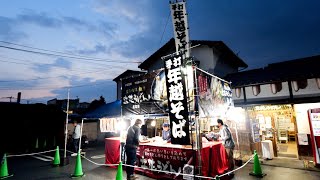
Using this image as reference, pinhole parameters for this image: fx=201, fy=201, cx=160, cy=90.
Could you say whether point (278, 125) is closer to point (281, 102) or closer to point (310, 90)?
point (310, 90)

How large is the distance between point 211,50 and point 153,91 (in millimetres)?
12792

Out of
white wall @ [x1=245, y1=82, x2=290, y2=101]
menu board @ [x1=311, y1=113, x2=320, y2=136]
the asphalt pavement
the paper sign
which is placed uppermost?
white wall @ [x1=245, y1=82, x2=290, y2=101]

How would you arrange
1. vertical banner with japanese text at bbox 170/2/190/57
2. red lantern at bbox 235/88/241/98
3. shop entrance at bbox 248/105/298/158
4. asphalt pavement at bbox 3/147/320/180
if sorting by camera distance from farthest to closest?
red lantern at bbox 235/88/241/98 < shop entrance at bbox 248/105/298/158 < vertical banner with japanese text at bbox 170/2/190/57 < asphalt pavement at bbox 3/147/320/180

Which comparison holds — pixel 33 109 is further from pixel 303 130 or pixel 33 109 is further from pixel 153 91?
pixel 303 130

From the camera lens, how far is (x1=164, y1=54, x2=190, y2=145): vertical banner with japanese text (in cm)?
679

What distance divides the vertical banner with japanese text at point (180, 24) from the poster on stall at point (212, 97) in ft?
7.02

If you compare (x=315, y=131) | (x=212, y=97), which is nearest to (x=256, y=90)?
(x=315, y=131)

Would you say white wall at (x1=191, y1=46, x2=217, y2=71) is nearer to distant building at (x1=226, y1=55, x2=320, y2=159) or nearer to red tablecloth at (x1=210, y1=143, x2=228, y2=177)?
distant building at (x1=226, y1=55, x2=320, y2=159)

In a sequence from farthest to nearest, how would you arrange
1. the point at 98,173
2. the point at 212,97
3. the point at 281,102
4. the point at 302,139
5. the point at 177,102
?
the point at 281,102 < the point at 302,139 < the point at 98,173 < the point at 212,97 < the point at 177,102

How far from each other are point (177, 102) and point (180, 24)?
4.39 meters

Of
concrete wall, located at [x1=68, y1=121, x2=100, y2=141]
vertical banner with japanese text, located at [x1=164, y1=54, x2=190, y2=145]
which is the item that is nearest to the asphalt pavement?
vertical banner with japanese text, located at [x1=164, y1=54, x2=190, y2=145]

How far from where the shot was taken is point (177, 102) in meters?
7.07

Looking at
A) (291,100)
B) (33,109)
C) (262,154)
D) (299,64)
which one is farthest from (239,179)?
(33,109)

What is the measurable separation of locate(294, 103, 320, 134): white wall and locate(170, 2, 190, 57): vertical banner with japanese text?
798 centimetres
